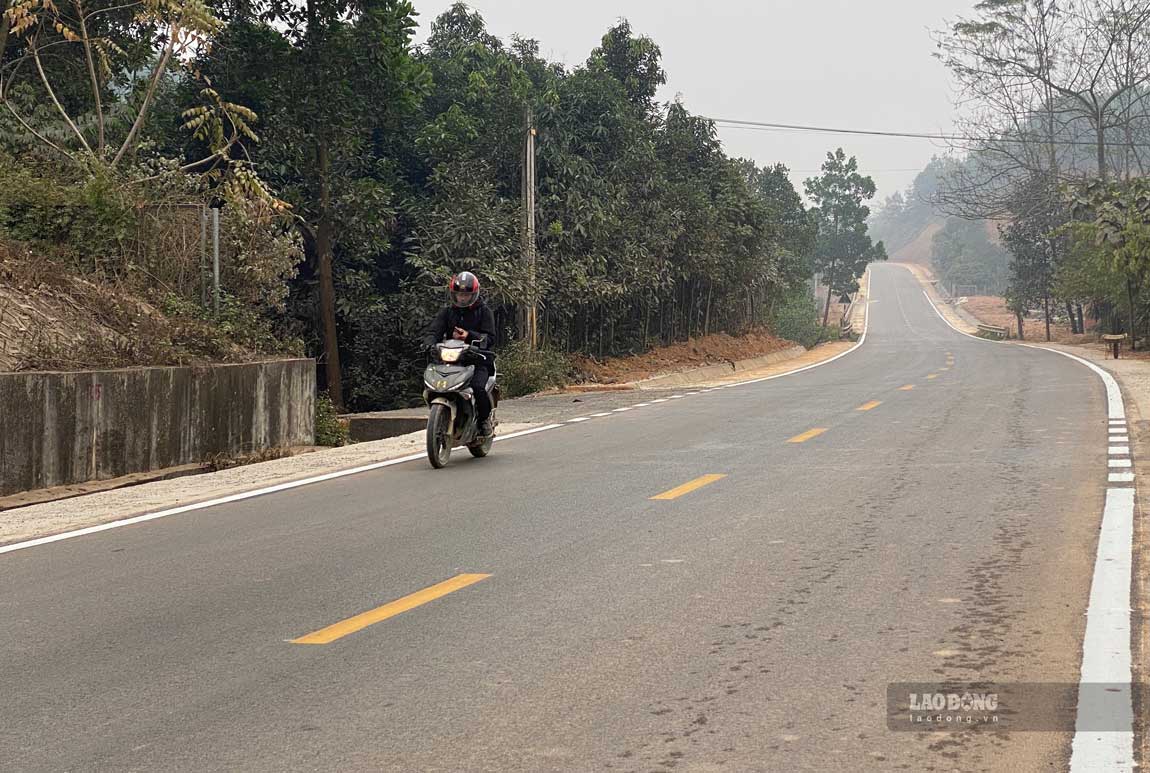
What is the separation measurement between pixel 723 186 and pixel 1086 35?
69.2ft

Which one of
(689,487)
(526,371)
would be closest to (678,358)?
(526,371)

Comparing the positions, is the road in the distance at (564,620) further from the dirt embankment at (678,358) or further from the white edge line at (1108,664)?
the dirt embankment at (678,358)

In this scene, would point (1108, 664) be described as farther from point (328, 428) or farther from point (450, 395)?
point (328, 428)

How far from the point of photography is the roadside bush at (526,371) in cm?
2645

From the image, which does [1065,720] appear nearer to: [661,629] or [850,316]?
[661,629]

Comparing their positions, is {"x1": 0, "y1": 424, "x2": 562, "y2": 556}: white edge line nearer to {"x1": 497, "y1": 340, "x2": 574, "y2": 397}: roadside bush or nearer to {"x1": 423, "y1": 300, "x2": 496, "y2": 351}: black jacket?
{"x1": 423, "y1": 300, "x2": 496, "y2": 351}: black jacket

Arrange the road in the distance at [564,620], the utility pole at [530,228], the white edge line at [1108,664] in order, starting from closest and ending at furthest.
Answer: the white edge line at [1108,664]
the road in the distance at [564,620]
the utility pole at [530,228]

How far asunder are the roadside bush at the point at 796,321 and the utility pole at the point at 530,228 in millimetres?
40158

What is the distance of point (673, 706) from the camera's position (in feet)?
15.6

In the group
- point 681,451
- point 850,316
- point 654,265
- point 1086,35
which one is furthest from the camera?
point 850,316

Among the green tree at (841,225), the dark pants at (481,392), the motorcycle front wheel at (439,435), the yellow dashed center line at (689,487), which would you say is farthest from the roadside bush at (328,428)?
the green tree at (841,225)

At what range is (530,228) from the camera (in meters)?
28.3

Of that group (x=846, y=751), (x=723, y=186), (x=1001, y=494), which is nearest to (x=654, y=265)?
(x=723, y=186)

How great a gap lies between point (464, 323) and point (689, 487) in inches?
135
